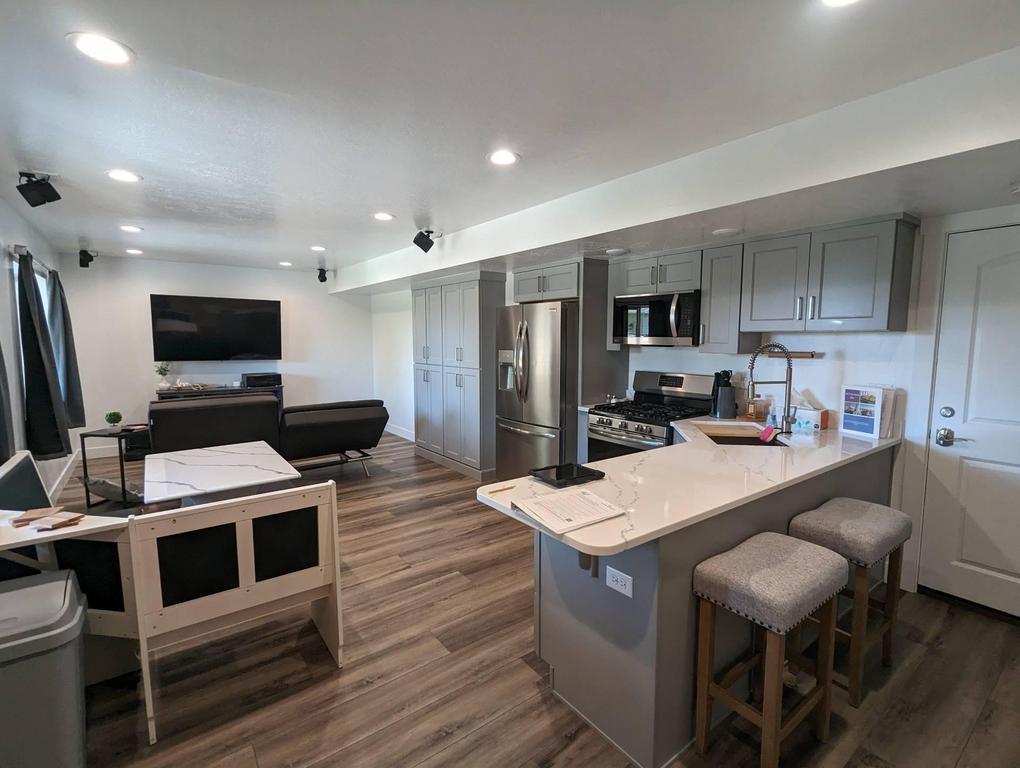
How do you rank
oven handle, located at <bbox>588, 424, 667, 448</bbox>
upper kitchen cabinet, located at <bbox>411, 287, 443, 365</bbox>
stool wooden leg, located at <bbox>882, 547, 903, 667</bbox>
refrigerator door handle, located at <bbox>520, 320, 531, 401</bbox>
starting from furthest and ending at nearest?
1. upper kitchen cabinet, located at <bbox>411, 287, 443, 365</bbox>
2. refrigerator door handle, located at <bbox>520, 320, 531, 401</bbox>
3. oven handle, located at <bbox>588, 424, 667, 448</bbox>
4. stool wooden leg, located at <bbox>882, 547, 903, 667</bbox>

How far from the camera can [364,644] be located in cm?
240

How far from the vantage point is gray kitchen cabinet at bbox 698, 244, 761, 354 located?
3.25m

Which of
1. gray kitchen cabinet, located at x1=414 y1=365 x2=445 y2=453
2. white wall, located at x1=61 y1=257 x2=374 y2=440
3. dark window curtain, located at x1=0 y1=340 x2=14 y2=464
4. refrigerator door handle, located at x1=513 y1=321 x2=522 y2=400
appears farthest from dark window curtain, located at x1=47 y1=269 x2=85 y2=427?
refrigerator door handle, located at x1=513 y1=321 x2=522 y2=400

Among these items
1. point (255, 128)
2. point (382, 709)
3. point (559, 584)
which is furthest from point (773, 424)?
point (255, 128)

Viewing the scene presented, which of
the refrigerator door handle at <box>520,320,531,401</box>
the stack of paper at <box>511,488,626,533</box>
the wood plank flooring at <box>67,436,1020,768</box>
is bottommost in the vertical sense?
the wood plank flooring at <box>67,436,1020,768</box>

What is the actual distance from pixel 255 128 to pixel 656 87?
1862 mm

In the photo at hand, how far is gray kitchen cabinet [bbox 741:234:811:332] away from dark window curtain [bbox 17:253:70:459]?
5531 millimetres

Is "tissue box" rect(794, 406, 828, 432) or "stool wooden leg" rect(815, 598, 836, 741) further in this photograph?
"tissue box" rect(794, 406, 828, 432)

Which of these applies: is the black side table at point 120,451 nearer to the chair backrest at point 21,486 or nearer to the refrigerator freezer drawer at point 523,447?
the chair backrest at point 21,486

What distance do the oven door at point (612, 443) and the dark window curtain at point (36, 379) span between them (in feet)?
14.8

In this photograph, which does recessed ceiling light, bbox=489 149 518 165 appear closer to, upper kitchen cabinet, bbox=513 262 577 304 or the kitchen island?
upper kitchen cabinet, bbox=513 262 577 304

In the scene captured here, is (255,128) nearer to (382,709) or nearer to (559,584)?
(559,584)

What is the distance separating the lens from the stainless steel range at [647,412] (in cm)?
340

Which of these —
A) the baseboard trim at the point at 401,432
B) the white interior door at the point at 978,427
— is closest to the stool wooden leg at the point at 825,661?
the white interior door at the point at 978,427
